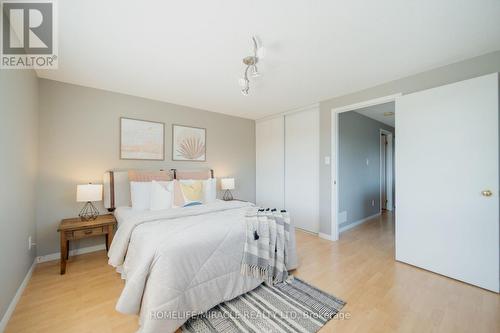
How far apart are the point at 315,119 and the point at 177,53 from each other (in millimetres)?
2489

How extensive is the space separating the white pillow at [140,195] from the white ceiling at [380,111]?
13.0ft

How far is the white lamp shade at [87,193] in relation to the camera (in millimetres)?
2445

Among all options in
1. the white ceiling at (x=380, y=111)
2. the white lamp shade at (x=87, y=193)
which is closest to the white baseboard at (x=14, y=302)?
the white lamp shade at (x=87, y=193)

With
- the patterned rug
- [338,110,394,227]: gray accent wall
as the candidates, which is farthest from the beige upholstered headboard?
[338,110,394,227]: gray accent wall

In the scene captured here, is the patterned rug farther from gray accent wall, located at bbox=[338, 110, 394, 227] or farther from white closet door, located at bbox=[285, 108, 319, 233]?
gray accent wall, located at bbox=[338, 110, 394, 227]

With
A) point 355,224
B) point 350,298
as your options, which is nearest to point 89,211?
point 350,298

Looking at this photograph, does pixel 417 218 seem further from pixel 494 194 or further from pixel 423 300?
pixel 423 300

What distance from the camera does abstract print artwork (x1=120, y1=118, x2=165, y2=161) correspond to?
10.2 feet

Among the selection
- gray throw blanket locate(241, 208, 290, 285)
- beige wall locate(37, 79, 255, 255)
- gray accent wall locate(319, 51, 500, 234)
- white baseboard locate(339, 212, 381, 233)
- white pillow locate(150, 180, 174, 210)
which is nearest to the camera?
gray throw blanket locate(241, 208, 290, 285)

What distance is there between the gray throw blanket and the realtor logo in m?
2.36

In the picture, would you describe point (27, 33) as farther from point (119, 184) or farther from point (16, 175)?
point (119, 184)

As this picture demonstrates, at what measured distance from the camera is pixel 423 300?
1.83m

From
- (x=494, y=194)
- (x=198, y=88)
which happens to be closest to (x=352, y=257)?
(x=494, y=194)

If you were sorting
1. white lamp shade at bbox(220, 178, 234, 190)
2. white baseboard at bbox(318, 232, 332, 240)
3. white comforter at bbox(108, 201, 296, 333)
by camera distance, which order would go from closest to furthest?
white comforter at bbox(108, 201, 296, 333)
white baseboard at bbox(318, 232, 332, 240)
white lamp shade at bbox(220, 178, 234, 190)
